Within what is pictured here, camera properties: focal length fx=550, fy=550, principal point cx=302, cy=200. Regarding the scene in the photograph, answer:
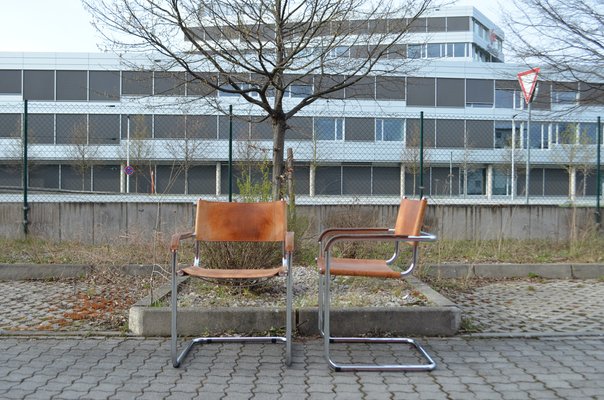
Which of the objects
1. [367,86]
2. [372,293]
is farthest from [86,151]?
[372,293]

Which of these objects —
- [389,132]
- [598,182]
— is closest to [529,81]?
[598,182]

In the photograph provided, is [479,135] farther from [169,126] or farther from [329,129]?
[169,126]

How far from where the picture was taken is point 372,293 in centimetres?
555

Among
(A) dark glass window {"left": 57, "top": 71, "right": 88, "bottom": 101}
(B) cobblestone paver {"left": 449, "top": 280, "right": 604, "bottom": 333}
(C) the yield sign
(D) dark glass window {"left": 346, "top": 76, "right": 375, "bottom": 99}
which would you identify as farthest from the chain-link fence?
(A) dark glass window {"left": 57, "top": 71, "right": 88, "bottom": 101}

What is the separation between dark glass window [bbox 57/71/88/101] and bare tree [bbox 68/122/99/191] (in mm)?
8966

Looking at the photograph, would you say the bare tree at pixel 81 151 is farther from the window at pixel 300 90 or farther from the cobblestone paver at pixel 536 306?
the cobblestone paver at pixel 536 306

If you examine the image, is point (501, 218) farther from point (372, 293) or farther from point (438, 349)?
point (438, 349)

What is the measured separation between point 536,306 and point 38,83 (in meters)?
32.9

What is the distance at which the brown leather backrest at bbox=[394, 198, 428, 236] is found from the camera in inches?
157

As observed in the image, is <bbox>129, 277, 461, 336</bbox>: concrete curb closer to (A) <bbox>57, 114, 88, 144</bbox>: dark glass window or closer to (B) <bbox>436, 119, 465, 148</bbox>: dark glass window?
(B) <bbox>436, 119, 465, 148</bbox>: dark glass window

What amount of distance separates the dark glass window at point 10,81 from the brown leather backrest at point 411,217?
33616 mm

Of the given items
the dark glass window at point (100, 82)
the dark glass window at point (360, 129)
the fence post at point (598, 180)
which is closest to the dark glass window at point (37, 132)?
the dark glass window at point (360, 129)

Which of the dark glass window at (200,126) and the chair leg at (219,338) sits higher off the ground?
the dark glass window at (200,126)

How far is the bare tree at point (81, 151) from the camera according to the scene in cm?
2122
